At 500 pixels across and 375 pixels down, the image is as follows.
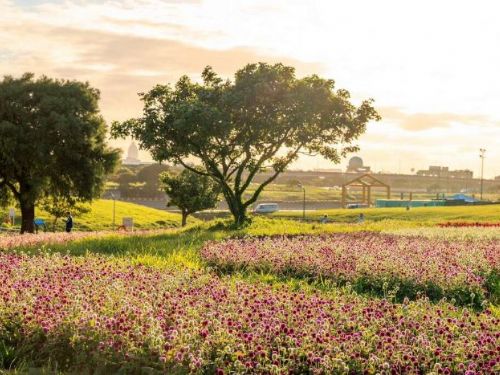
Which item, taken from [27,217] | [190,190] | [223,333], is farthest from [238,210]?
[223,333]

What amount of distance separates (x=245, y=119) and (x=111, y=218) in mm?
35898

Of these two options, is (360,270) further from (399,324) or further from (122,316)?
(122,316)

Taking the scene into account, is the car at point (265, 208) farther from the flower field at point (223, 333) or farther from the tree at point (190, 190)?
the flower field at point (223, 333)

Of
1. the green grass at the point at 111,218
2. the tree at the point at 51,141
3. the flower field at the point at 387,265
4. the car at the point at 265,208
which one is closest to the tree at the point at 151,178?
the car at the point at 265,208

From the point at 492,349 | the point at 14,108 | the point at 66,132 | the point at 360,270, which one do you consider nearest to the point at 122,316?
the point at 492,349

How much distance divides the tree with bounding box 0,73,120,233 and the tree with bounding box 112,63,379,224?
7158 mm

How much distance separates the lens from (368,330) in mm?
7637

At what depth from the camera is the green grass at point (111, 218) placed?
60131mm

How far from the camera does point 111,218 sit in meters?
66.7

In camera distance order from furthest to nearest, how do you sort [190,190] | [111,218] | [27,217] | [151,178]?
[151,178] < [111,218] < [190,190] < [27,217]

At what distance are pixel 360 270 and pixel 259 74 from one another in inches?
870

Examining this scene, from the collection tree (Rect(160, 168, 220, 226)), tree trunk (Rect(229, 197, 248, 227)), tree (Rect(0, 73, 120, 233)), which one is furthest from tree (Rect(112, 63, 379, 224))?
tree (Rect(160, 168, 220, 226))

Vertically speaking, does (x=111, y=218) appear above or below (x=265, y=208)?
below

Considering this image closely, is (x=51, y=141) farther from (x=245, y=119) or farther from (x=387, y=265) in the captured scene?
(x=387, y=265)
